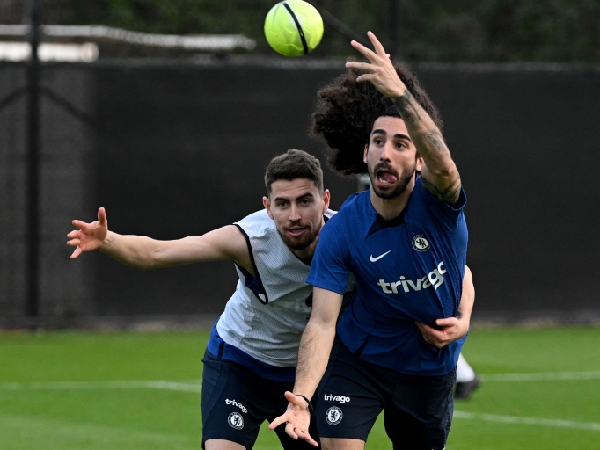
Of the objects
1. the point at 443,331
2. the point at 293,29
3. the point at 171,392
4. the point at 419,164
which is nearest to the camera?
the point at 419,164

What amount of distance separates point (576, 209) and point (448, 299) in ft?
31.1

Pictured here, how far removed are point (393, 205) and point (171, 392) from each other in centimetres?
541

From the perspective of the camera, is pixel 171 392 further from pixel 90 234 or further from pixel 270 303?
pixel 90 234

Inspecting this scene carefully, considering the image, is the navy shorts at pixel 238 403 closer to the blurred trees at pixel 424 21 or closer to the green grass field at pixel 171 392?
the green grass field at pixel 171 392

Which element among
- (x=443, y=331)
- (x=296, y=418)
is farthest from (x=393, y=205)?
(x=296, y=418)

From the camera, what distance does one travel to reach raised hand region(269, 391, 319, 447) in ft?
15.9

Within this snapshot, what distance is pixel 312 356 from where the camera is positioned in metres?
5.20

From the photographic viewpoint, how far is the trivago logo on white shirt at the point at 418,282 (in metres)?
5.33

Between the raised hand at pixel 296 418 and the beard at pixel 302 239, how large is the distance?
1046 millimetres

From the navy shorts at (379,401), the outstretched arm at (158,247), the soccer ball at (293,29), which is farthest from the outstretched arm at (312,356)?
the soccer ball at (293,29)

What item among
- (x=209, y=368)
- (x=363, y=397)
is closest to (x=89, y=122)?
(x=209, y=368)

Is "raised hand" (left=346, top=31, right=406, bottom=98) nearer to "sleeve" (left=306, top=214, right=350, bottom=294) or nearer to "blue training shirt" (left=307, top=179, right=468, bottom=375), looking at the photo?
"blue training shirt" (left=307, top=179, right=468, bottom=375)

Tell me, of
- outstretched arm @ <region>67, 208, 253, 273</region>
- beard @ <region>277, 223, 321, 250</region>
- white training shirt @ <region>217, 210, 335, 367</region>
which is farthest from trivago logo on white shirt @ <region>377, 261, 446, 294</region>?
outstretched arm @ <region>67, 208, 253, 273</region>

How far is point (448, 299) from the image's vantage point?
17.9ft
